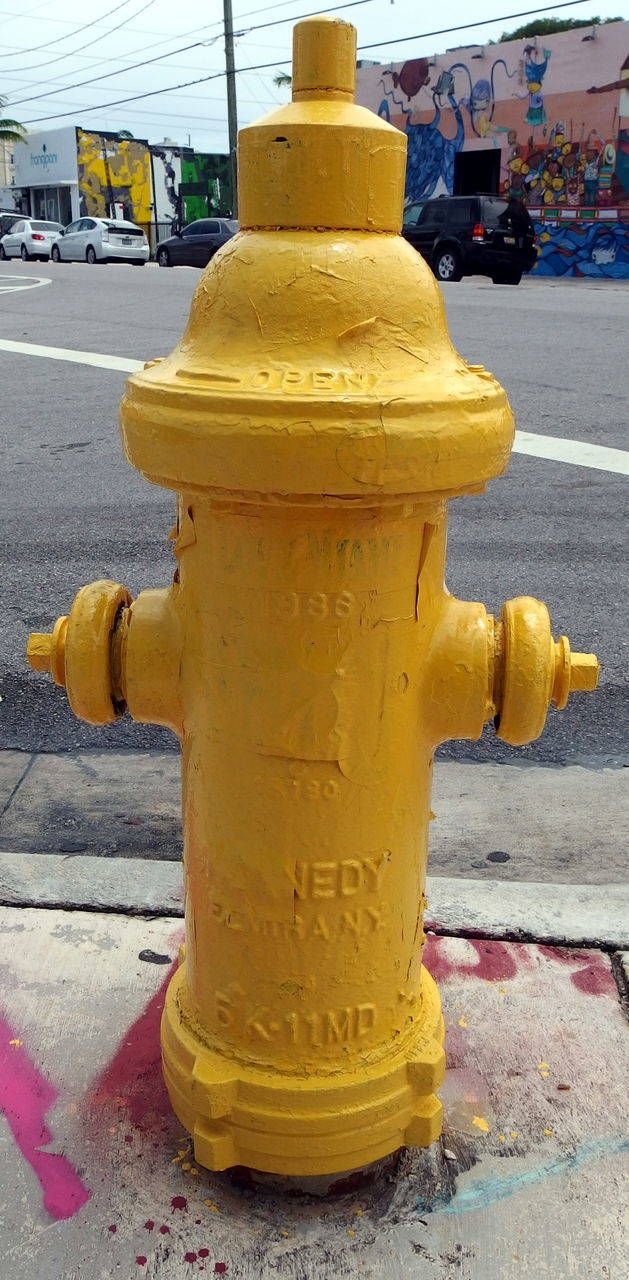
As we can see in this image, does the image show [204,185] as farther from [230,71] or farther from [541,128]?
[541,128]

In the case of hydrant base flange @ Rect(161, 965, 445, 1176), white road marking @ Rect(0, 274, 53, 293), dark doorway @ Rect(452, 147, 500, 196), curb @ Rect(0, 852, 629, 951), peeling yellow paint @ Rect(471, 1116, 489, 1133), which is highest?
dark doorway @ Rect(452, 147, 500, 196)

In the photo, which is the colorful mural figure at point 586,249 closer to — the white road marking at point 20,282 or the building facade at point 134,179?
the white road marking at point 20,282

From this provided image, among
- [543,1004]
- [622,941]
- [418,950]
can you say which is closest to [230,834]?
[418,950]

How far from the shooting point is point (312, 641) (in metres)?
1.37

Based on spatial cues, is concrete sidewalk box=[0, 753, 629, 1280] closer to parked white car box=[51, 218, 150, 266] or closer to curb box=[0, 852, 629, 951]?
curb box=[0, 852, 629, 951]

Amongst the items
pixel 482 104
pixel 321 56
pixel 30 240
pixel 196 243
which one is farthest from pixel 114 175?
pixel 321 56

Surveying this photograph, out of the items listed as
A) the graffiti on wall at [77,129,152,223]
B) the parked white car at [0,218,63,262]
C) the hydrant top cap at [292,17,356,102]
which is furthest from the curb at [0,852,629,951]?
the graffiti on wall at [77,129,152,223]

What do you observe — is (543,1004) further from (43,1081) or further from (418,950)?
(43,1081)

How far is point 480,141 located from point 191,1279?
30.1 meters

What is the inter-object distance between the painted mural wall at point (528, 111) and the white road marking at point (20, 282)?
457 inches

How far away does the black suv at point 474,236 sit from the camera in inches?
757

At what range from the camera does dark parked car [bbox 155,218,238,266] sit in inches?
969

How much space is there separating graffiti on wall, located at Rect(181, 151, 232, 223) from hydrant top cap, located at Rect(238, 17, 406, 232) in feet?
151

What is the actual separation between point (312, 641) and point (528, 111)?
1133 inches
